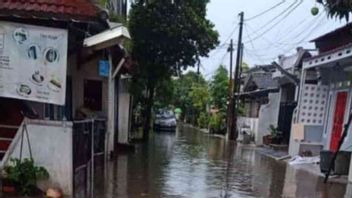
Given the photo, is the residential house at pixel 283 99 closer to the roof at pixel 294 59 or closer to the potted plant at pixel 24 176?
the roof at pixel 294 59

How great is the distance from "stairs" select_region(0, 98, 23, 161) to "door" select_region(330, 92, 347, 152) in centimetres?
1281

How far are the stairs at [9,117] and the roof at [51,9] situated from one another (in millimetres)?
2193

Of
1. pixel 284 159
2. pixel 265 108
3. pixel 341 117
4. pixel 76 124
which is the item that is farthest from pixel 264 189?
pixel 265 108

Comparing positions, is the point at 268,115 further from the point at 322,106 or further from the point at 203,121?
the point at 203,121

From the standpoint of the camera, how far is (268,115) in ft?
103

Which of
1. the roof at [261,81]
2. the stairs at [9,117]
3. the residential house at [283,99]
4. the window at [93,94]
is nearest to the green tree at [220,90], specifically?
the roof at [261,81]

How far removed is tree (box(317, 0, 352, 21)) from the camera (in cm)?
640

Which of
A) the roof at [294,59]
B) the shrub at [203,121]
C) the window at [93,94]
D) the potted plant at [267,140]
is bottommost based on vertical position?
the shrub at [203,121]

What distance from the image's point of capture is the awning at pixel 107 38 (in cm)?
1112

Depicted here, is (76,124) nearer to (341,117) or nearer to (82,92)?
(82,92)

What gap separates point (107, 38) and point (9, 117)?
105 inches

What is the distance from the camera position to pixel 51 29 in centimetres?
984

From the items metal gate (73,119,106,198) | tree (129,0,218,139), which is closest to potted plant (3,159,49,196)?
metal gate (73,119,106,198)


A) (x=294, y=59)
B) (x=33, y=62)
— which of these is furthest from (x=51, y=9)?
(x=294, y=59)
